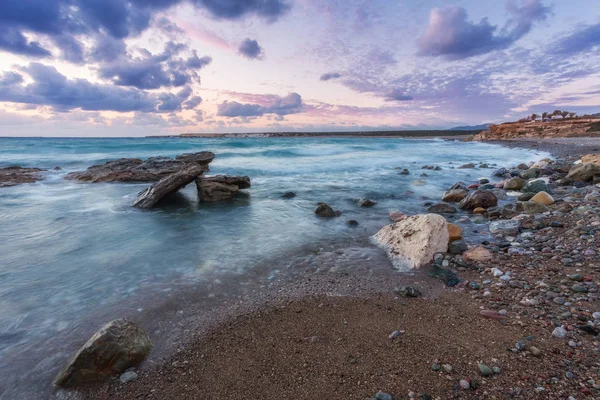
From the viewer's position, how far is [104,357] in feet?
9.53

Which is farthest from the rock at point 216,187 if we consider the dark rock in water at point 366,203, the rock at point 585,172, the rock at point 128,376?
the rock at point 585,172

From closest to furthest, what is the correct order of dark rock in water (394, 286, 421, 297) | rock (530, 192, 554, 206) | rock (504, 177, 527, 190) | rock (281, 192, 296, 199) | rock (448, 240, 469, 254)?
dark rock in water (394, 286, 421, 297) → rock (448, 240, 469, 254) → rock (530, 192, 554, 206) → rock (504, 177, 527, 190) → rock (281, 192, 296, 199)

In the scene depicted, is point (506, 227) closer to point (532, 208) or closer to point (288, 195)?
point (532, 208)

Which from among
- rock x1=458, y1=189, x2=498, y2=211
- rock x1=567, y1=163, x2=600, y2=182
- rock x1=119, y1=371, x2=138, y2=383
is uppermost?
rock x1=567, y1=163, x2=600, y2=182

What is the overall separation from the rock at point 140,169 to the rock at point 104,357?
12.6 meters

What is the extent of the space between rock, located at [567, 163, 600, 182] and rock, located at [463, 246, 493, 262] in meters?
8.62

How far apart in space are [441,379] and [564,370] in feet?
3.28

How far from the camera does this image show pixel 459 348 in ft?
9.71

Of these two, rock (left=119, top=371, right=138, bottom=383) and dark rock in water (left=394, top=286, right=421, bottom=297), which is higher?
dark rock in water (left=394, top=286, right=421, bottom=297)

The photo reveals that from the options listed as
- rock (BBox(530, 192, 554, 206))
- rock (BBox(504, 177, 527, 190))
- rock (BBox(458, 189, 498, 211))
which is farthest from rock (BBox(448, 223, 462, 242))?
rock (BBox(504, 177, 527, 190))

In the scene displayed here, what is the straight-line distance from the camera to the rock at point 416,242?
5.13m

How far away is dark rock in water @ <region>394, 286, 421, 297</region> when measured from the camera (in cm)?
410

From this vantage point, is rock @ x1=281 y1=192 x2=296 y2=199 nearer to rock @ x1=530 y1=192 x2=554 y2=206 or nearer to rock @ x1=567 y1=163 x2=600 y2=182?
rock @ x1=530 y1=192 x2=554 y2=206

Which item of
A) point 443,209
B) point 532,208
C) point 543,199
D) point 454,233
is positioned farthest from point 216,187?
point 543,199
